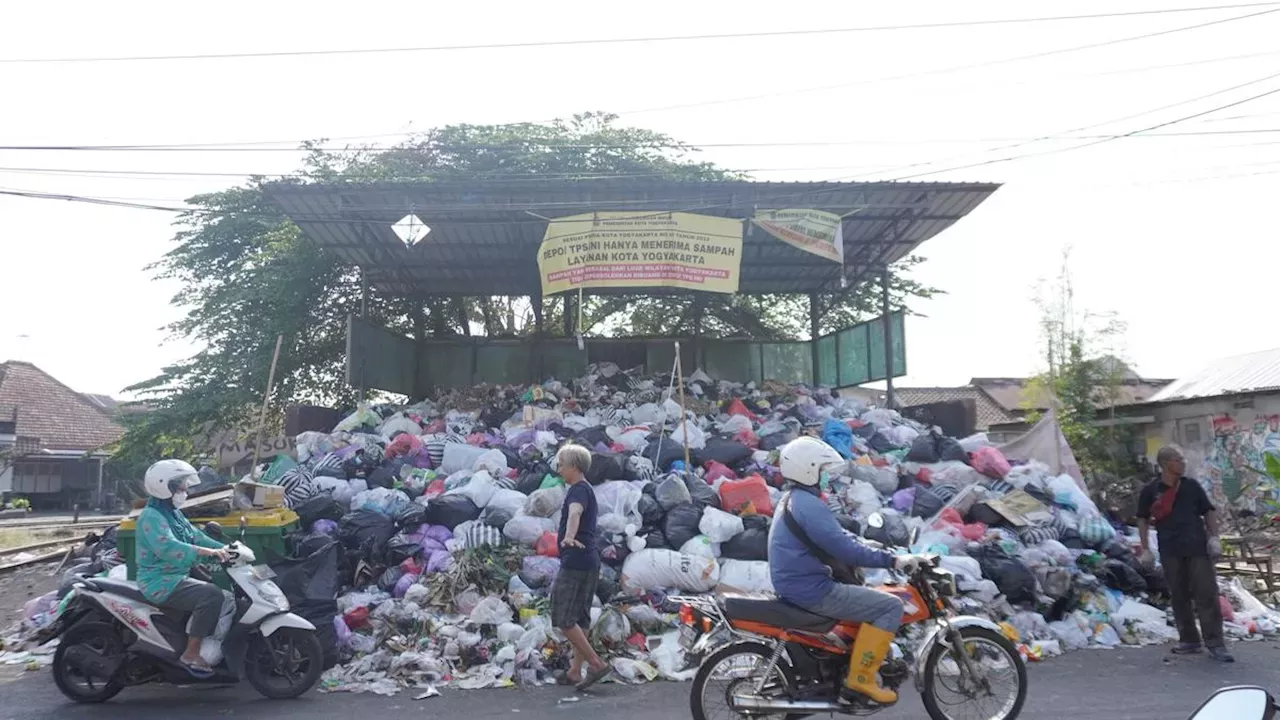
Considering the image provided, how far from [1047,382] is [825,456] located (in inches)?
734

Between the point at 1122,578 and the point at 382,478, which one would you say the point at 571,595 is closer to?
the point at 382,478

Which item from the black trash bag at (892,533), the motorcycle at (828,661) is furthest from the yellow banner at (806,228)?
the motorcycle at (828,661)

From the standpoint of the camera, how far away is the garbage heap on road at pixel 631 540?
21.4ft

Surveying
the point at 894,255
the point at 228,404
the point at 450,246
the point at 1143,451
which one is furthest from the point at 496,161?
the point at 1143,451

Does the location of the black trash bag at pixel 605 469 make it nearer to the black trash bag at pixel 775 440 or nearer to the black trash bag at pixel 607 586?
the black trash bag at pixel 607 586

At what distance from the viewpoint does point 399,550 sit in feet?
25.9

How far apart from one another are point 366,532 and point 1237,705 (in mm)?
7201

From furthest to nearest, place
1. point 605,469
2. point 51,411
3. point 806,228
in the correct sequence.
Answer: point 51,411, point 806,228, point 605,469

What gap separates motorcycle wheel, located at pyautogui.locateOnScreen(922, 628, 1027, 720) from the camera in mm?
4680

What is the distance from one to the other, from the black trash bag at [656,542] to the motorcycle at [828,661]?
3.06 metres

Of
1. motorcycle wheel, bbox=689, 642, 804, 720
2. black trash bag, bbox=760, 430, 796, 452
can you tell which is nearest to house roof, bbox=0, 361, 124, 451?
black trash bag, bbox=760, 430, 796, 452

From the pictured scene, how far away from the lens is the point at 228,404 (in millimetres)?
15844

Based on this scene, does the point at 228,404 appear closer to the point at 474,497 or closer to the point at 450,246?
the point at 450,246

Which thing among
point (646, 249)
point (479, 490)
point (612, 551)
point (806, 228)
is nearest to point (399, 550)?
point (479, 490)
